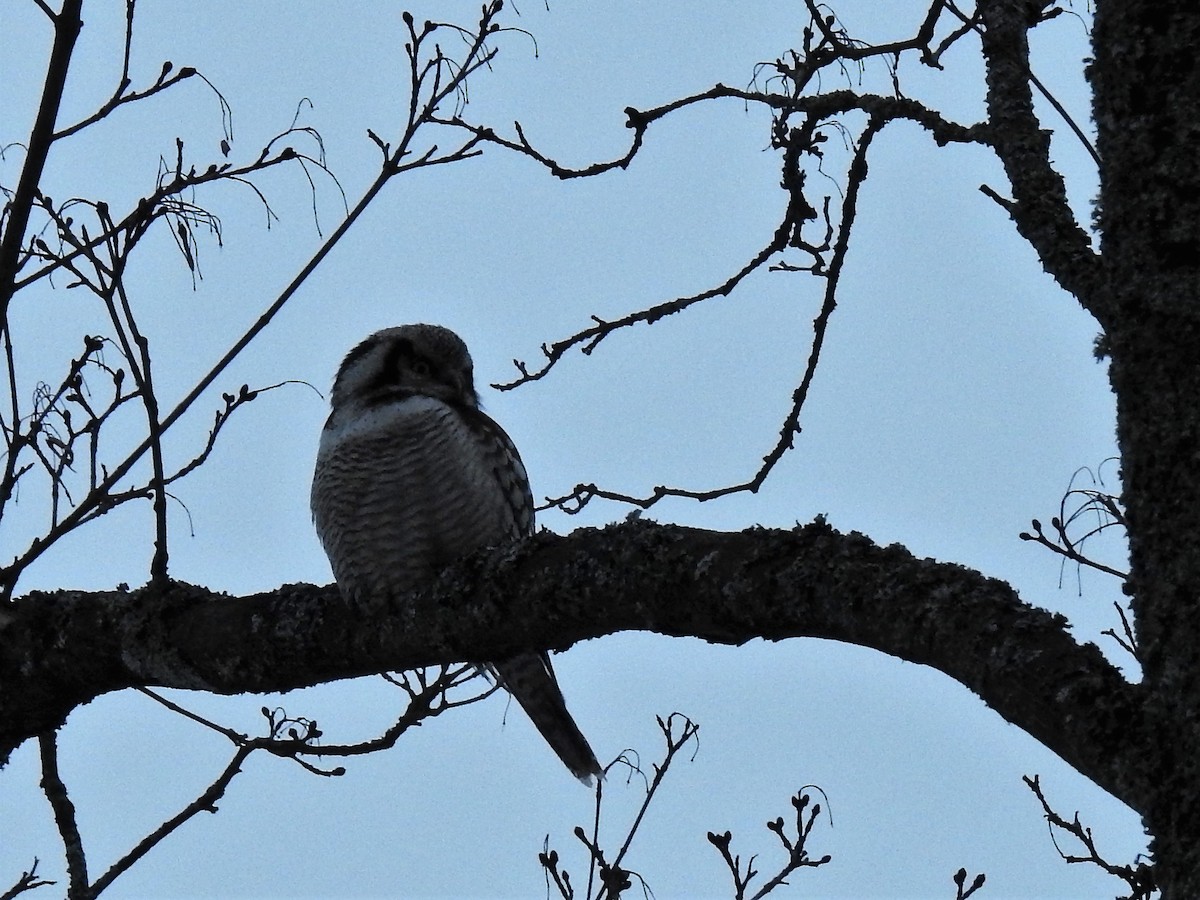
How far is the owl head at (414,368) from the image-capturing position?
5.33 metres

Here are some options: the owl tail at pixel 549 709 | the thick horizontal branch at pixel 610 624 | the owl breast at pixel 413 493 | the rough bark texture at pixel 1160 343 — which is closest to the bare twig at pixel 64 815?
the thick horizontal branch at pixel 610 624

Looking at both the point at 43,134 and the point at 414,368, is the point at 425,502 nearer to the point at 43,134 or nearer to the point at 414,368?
the point at 414,368

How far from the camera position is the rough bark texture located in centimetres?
195

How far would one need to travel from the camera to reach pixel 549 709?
15.8 feet

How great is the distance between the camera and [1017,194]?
2.81m

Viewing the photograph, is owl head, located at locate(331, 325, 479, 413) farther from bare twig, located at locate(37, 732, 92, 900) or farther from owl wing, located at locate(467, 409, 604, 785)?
bare twig, located at locate(37, 732, 92, 900)

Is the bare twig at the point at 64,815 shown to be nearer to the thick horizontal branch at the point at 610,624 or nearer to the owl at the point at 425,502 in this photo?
the thick horizontal branch at the point at 610,624

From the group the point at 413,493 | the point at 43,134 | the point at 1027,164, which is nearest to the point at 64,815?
the point at 413,493

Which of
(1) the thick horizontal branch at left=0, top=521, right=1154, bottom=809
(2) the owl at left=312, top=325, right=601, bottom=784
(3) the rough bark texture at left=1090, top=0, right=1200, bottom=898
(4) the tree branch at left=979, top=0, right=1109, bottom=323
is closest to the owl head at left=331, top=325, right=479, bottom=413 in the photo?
(2) the owl at left=312, top=325, right=601, bottom=784

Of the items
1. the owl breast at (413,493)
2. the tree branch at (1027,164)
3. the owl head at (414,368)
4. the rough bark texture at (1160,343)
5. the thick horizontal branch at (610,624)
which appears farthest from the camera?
the owl head at (414,368)

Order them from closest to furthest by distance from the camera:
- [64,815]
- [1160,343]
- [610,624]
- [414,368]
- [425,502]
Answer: [1160,343], [610,624], [64,815], [425,502], [414,368]

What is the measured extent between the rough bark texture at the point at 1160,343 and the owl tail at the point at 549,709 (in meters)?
2.74

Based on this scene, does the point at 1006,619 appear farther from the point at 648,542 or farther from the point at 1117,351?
the point at 648,542

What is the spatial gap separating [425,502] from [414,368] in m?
0.87
